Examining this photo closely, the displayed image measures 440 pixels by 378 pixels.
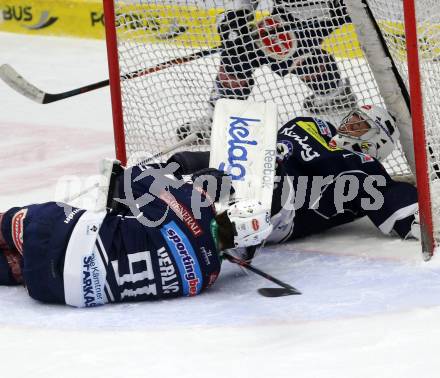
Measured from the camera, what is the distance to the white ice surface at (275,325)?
2.42m

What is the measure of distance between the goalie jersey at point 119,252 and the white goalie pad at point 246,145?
0.92 feet

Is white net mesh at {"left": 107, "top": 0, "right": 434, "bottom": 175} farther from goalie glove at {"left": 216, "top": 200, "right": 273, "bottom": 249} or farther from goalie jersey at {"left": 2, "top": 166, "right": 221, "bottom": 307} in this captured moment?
goalie jersey at {"left": 2, "top": 166, "right": 221, "bottom": 307}

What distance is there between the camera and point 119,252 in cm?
282

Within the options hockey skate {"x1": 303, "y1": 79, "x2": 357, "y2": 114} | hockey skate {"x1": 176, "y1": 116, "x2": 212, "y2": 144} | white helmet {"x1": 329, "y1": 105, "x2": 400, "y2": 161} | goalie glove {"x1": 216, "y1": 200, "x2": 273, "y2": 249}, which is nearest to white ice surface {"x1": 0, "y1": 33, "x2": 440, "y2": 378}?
goalie glove {"x1": 216, "y1": 200, "x2": 273, "y2": 249}

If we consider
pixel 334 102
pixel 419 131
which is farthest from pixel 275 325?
pixel 334 102

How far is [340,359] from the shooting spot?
2.43 meters

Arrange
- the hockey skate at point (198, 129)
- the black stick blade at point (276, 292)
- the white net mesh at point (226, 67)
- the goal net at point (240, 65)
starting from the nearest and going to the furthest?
the black stick blade at point (276, 292), the goal net at point (240, 65), the white net mesh at point (226, 67), the hockey skate at point (198, 129)

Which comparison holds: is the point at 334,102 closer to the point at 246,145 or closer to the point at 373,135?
the point at 373,135

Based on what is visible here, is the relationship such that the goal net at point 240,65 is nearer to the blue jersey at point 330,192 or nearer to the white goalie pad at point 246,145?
the blue jersey at point 330,192

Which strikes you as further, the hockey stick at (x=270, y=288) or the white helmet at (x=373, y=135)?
the white helmet at (x=373, y=135)

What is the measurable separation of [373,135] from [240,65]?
24.6 inches

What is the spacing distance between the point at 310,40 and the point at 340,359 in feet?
4.86

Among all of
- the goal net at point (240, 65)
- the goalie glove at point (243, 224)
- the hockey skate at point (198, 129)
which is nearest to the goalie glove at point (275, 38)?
the goal net at point (240, 65)

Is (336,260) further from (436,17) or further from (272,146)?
(436,17)
